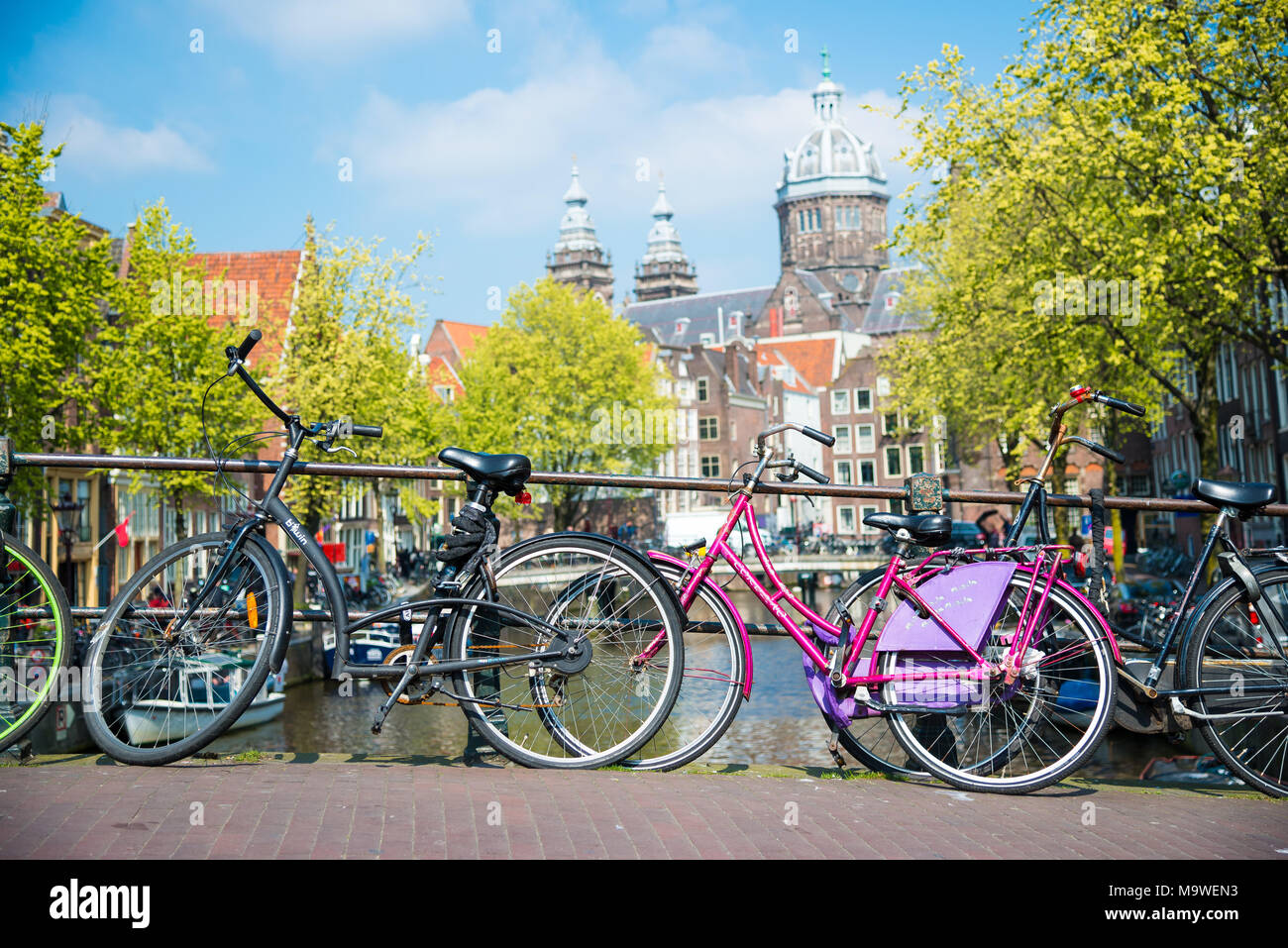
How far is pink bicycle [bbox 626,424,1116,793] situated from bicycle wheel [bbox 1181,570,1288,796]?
45 cm

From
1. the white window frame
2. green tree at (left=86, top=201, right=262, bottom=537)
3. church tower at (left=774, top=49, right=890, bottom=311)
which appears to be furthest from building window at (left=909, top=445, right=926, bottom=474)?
church tower at (left=774, top=49, right=890, bottom=311)

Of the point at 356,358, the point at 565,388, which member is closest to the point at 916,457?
the point at 565,388

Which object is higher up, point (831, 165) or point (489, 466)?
point (831, 165)

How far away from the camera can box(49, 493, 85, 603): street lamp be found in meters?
25.2

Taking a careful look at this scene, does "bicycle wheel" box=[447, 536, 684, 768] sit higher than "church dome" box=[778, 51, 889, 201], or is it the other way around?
"church dome" box=[778, 51, 889, 201]

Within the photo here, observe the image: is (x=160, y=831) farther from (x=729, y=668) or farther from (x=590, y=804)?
(x=729, y=668)

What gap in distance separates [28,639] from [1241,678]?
4.78m

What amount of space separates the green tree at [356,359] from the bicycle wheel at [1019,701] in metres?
27.6

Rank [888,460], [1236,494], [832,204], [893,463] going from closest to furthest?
[1236,494] < [893,463] < [888,460] < [832,204]

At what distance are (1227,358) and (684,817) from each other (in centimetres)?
4145

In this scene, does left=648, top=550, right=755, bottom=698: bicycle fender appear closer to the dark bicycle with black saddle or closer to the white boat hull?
the dark bicycle with black saddle

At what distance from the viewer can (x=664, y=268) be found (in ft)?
563

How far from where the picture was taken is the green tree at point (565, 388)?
162ft

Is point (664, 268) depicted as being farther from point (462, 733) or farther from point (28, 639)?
point (28, 639)
